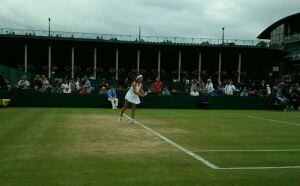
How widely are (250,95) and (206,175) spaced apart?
25144mm

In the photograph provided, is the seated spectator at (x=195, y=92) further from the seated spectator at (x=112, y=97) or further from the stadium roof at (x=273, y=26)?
the stadium roof at (x=273, y=26)

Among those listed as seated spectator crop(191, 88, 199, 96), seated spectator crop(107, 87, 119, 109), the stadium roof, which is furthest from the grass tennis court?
the stadium roof

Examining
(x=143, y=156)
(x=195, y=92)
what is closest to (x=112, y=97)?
(x=195, y=92)

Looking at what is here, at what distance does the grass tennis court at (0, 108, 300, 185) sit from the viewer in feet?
23.4

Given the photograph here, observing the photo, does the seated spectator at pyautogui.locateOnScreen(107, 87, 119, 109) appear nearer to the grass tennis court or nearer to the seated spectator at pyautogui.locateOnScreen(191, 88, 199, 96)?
the seated spectator at pyautogui.locateOnScreen(191, 88, 199, 96)

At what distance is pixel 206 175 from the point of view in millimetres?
7430

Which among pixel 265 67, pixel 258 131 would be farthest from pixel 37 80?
pixel 265 67

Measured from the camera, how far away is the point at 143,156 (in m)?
9.21

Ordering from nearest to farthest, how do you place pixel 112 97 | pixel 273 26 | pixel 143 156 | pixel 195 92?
pixel 143 156
pixel 112 97
pixel 195 92
pixel 273 26

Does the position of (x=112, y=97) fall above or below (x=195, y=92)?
below

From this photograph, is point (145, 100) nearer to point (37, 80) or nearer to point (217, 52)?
point (37, 80)

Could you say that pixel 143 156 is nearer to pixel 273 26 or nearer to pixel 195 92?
pixel 195 92

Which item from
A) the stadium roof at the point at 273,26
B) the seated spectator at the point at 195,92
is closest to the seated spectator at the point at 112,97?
the seated spectator at the point at 195,92

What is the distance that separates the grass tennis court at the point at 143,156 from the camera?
7.14m
